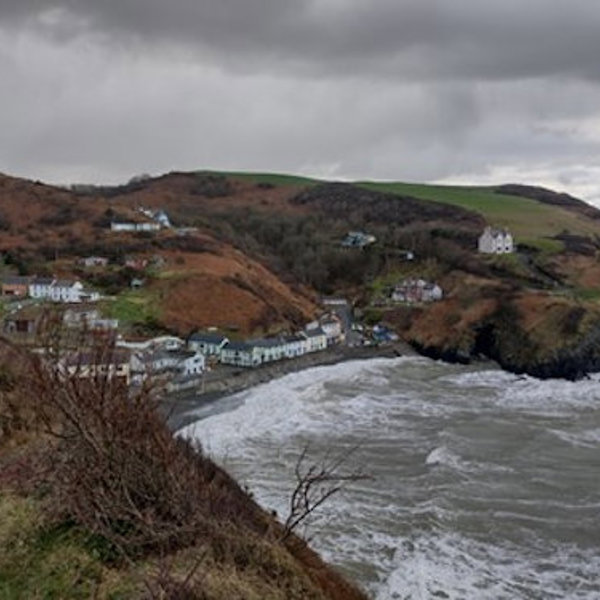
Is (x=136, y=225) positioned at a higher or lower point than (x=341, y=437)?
higher

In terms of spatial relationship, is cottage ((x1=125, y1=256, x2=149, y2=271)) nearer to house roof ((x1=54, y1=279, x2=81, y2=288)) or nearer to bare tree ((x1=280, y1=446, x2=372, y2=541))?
house roof ((x1=54, y1=279, x2=81, y2=288))

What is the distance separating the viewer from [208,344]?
151 feet

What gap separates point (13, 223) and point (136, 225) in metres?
11.2

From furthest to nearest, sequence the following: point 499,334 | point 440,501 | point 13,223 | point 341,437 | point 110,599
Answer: point 13,223
point 499,334
point 341,437
point 440,501
point 110,599

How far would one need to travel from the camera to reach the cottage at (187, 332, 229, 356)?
45594 millimetres

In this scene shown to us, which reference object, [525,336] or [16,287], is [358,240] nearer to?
[525,336]

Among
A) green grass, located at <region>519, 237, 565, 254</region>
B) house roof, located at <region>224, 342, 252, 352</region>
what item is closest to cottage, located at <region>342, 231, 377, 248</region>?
green grass, located at <region>519, 237, 565, 254</region>

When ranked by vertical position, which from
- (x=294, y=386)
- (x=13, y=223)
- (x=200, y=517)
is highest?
(x=13, y=223)

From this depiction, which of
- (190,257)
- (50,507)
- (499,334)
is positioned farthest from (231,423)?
(190,257)

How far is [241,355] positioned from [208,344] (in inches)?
91.1

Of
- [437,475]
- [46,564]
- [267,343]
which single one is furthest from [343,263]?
[46,564]

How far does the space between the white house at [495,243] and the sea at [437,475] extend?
3401cm

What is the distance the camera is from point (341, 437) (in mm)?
26906

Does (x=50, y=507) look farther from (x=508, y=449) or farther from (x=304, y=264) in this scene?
(x=304, y=264)
